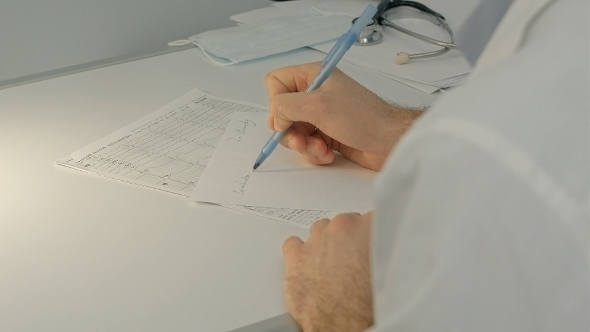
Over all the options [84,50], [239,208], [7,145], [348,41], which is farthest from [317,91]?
[84,50]

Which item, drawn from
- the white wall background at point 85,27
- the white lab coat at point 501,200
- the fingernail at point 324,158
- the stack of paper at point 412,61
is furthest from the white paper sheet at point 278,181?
the white wall background at point 85,27

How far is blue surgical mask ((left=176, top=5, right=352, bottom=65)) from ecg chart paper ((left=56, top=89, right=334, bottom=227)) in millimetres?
230

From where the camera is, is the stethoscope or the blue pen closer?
the blue pen

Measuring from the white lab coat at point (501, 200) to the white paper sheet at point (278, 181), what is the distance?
17.2 inches

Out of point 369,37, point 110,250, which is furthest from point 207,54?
point 110,250

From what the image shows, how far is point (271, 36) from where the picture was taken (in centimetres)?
137

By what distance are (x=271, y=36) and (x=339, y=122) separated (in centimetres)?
57

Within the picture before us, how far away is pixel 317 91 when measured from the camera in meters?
0.88

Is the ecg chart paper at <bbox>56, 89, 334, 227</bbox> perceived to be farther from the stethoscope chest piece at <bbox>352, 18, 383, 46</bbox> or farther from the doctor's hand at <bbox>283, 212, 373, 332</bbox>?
the stethoscope chest piece at <bbox>352, 18, 383, 46</bbox>

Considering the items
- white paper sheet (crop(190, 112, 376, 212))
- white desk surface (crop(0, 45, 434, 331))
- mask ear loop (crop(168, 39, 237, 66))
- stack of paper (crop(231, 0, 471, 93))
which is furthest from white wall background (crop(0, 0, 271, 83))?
white paper sheet (crop(190, 112, 376, 212))

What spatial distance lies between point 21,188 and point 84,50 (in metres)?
0.98

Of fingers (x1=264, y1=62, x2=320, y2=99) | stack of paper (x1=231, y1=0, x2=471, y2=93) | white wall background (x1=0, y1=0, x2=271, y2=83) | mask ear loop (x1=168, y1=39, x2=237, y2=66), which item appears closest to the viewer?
fingers (x1=264, y1=62, x2=320, y2=99)

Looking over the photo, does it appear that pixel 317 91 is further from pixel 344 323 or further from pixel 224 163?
pixel 344 323

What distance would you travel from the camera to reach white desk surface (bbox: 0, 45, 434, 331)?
622 mm
